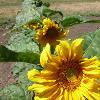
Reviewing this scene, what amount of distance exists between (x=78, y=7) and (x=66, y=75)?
1867 cm

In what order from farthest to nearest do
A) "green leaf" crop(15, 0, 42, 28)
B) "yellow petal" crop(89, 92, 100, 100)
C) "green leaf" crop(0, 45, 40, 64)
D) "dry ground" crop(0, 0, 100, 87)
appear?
1. "dry ground" crop(0, 0, 100, 87)
2. "green leaf" crop(15, 0, 42, 28)
3. "green leaf" crop(0, 45, 40, 64)
4. "yellow petal" crop(89, 92, 100, 100)

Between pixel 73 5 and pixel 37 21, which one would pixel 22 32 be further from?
pixel 73 5

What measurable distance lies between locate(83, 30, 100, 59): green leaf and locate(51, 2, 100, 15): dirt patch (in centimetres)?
1615

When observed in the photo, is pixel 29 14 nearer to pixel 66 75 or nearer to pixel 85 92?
pixel 66 75

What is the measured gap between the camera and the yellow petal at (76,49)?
1.54 meters

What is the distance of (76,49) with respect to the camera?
1.56 m

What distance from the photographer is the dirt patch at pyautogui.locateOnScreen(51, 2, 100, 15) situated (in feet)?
61.8

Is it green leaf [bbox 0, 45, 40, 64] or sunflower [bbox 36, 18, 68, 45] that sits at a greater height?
green leaf [bbox 0, 45, 40, 64]

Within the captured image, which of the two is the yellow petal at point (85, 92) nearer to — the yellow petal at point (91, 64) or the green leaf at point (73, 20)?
the yellow petal at point (91, 64)

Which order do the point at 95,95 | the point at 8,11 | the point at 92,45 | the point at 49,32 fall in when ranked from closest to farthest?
the point at 95,95 < the point at 92,45 < the point at 49,32 < the point at 8,11

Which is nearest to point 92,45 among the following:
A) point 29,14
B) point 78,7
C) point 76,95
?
point 76,95

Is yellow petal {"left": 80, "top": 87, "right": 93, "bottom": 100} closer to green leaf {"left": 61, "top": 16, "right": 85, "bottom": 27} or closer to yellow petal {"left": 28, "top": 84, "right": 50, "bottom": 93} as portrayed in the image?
yellow petal {"left": 28, "top": 84, "right": 50, "bottom": 93}

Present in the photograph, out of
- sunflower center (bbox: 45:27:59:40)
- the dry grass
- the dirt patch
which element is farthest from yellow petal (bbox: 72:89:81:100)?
the dry grass

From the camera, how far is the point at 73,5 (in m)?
20.9
